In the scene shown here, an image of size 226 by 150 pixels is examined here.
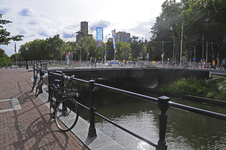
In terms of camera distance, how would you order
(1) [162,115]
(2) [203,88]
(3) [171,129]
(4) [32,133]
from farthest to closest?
1. (2) [203,88]
2. (3) [171,129]
3. (4) [32,133]
4. (1) [162,115]

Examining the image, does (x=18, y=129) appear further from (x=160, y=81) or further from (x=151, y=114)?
(x=160, y=81)

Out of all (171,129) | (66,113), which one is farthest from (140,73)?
(66,113)

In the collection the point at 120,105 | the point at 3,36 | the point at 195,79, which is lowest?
the point at 120,105

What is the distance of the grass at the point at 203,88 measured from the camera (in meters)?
22.5

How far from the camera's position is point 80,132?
4.04 metres

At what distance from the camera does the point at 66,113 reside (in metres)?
4.44

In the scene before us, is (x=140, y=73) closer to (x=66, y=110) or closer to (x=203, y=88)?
(x=203, y=88)

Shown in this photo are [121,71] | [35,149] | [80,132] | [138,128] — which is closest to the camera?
[35,149]

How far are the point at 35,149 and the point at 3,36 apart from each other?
53.6 ft

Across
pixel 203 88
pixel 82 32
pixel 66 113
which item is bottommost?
pixel 203 88

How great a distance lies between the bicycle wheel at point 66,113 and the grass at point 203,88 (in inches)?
858

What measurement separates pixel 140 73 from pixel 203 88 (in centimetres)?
881

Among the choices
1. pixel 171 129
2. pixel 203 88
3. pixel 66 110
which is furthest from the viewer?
pixel 203 88

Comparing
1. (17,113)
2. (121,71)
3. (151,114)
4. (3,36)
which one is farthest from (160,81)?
(17,113)
